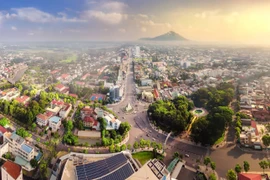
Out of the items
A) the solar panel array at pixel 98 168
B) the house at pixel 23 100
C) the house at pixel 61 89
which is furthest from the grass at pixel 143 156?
the house at pixel 61 89

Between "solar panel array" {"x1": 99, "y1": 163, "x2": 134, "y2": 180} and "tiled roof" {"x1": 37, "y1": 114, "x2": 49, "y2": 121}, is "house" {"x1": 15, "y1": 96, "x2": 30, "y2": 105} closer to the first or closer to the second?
"tiled roof" {"x1": 37, "y1": 114, "x2": 49, "y2": 121}

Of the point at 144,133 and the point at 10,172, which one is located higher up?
the point at 10,172

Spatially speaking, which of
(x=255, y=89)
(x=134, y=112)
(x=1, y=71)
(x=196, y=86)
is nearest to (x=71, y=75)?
(x=1, y=71)

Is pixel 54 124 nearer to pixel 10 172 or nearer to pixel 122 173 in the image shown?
pixel 10 172

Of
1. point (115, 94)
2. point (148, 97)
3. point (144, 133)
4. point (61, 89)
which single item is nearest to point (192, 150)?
point (144, 133)

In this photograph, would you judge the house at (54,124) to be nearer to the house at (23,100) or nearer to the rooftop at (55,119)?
the rooftop at (55,119)

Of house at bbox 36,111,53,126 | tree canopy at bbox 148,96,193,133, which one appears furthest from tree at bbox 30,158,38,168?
tree canopy at bbox 148,96,193,133
